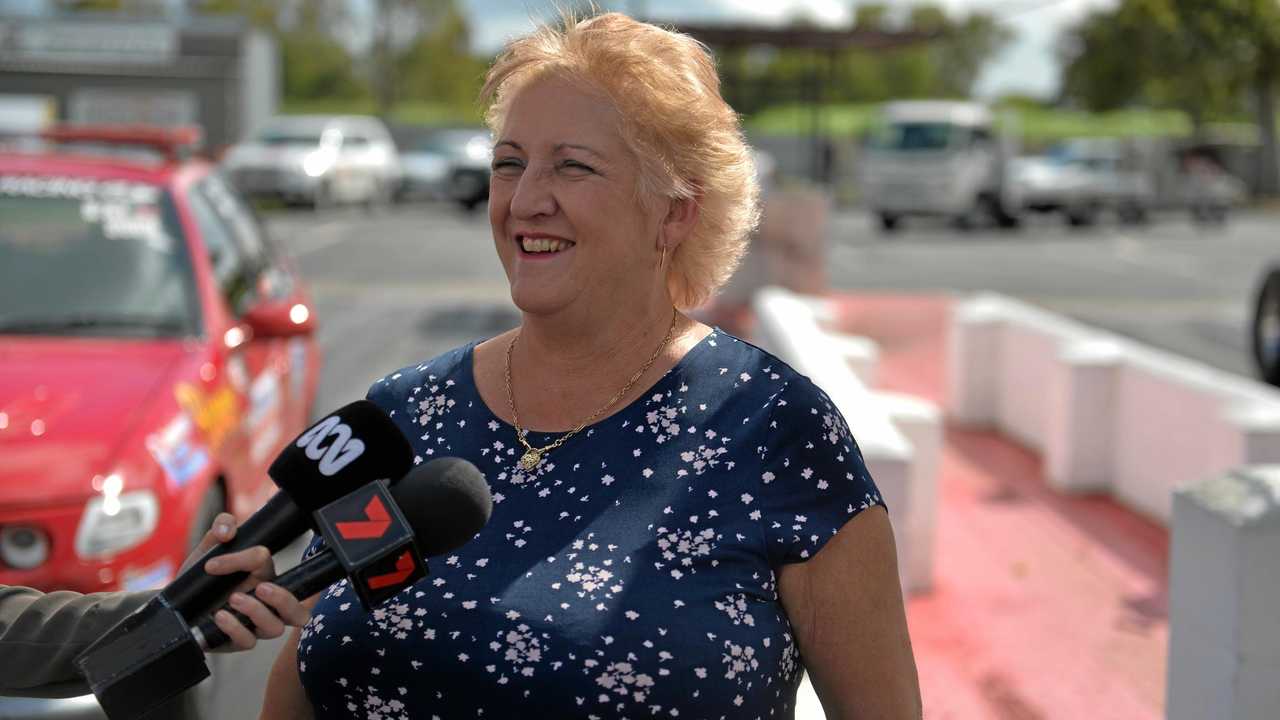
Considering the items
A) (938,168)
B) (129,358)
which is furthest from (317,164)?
(129,358)

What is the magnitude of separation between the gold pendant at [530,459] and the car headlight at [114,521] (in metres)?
2.16

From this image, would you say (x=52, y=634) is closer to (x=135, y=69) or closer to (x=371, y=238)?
(x=371, y=238)

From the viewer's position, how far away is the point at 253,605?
1.66 meters

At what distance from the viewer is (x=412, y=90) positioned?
8538 centimetres

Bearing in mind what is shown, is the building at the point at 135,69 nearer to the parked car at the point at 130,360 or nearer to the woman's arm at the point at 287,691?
the parked car at the point at 130,360

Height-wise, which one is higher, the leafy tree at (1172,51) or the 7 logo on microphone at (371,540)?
the leafy tree at (1172,51)

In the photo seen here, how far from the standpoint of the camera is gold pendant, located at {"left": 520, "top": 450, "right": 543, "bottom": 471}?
229cm

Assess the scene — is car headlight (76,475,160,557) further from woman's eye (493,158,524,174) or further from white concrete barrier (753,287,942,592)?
woman's eye (493,158,524,174)

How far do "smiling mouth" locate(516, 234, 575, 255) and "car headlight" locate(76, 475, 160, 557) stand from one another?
85.5 inches

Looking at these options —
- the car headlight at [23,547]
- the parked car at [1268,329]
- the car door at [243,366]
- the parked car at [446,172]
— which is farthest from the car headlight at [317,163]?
the car headlight at [23,547]

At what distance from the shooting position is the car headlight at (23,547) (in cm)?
400

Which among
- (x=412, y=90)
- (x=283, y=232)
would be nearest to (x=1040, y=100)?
(x=412, y=90)

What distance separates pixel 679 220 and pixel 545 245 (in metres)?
0.23

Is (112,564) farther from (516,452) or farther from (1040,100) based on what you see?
(1040,100)
